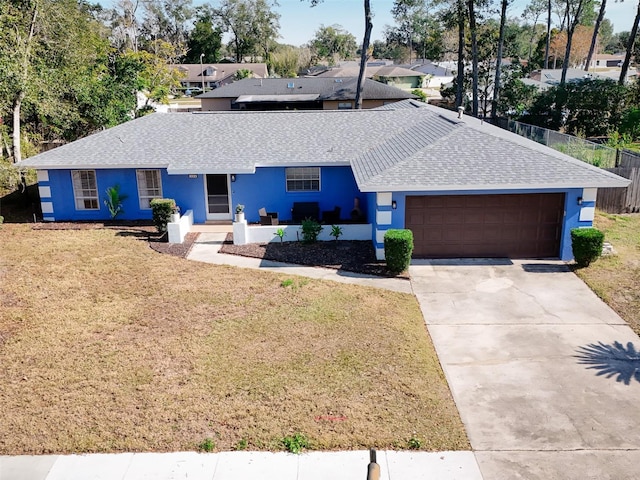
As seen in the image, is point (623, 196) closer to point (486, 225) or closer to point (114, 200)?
point (486, 225)

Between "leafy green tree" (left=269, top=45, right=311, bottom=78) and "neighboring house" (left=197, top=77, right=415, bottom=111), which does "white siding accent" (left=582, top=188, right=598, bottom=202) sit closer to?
"neighboring house" (left=197, top=77, right=415, bottom=111)

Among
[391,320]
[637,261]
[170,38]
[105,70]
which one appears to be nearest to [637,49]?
[637,261]

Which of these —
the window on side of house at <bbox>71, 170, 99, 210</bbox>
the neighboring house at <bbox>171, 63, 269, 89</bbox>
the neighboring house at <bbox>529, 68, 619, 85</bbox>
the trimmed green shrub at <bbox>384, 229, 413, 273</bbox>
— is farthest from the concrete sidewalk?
the neighboring house at <bbox>171, 63, 269, 89</bbox>

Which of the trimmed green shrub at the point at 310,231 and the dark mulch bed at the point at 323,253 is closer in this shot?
the dark mulch bed at the point at 323,253

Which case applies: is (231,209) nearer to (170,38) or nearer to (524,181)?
(524,181)

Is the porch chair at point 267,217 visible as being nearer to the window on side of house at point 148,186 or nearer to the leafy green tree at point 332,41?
the window on side of house at point 148,186

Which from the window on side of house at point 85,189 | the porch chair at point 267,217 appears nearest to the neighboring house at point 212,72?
the window on side of house at point 85,189
